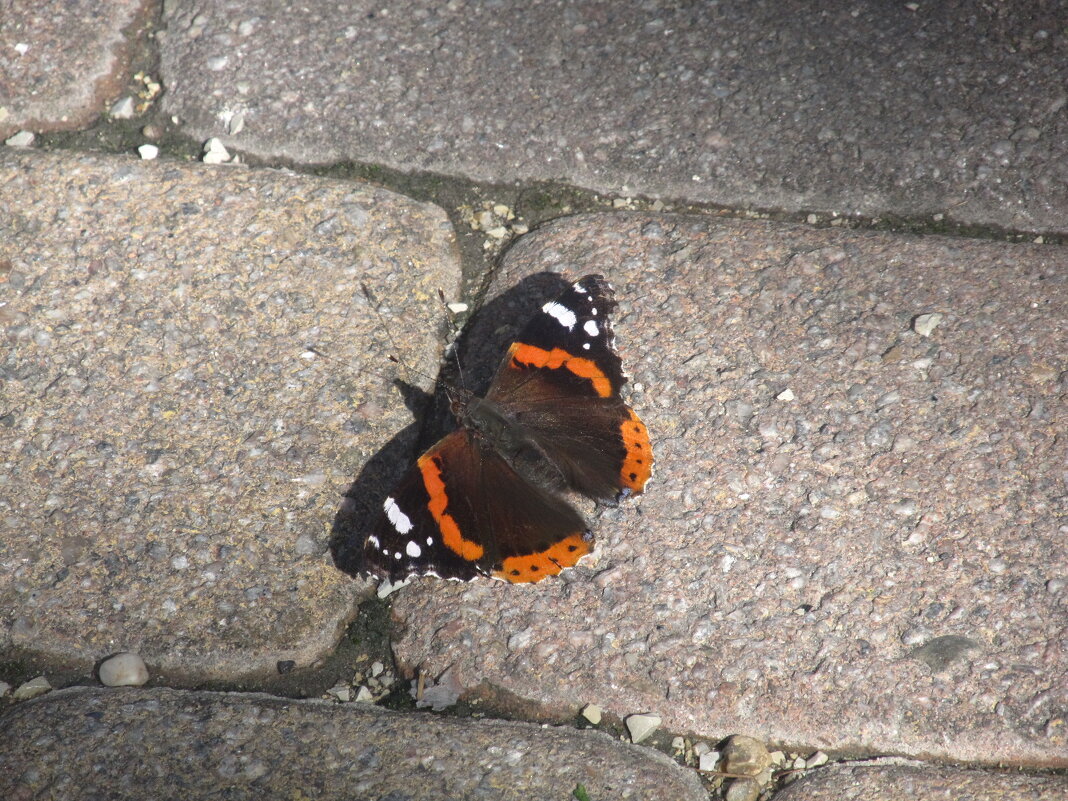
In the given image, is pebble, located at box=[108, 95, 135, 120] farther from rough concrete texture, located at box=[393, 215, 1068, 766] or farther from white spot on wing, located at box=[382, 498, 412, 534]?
white spot on wing, located at box=[382, 498, 412, 534]

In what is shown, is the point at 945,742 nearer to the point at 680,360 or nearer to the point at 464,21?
→ the point at 680,360

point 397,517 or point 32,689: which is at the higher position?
point 397,517

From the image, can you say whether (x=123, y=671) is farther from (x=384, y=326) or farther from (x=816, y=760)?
(x=816, y=760)

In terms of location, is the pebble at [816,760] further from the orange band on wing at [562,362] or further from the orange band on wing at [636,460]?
the orange band on wing at [562,362]

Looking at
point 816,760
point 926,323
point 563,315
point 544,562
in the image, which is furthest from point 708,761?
point 926,323

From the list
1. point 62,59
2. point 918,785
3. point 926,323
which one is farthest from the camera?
point 62,59

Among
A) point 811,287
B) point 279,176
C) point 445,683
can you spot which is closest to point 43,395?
point 279,176
